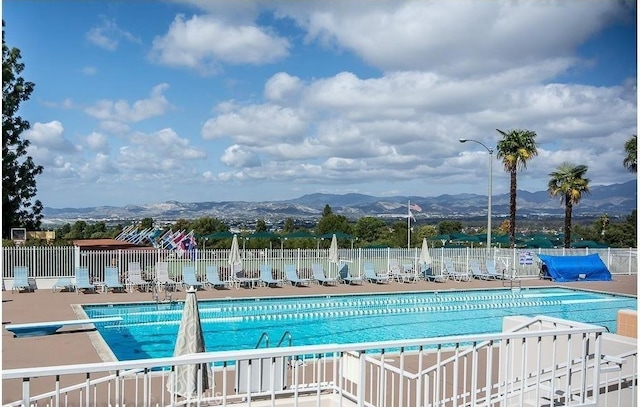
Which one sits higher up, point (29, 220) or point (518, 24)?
point (518, 24)

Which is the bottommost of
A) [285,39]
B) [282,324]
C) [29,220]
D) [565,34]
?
[282,324]

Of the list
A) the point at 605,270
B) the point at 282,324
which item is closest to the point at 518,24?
the point at 282,324

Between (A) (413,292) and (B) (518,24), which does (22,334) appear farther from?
(A) (413,292)

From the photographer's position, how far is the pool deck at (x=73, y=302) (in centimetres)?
986

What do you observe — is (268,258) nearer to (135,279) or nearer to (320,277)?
(320,277)

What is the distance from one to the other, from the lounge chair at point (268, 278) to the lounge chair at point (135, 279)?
3818mm

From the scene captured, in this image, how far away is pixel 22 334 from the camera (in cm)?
1170

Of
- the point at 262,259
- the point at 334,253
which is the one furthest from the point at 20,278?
the point at 334,253

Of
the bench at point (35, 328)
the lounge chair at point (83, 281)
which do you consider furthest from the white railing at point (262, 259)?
the bench at point (35, 328)

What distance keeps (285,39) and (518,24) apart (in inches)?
566

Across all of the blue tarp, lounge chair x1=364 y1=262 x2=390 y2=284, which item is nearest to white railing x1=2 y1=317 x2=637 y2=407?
lounge chair x1=364 y1=262 x2=390 y2=284

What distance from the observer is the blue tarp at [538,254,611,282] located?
80.4 ft

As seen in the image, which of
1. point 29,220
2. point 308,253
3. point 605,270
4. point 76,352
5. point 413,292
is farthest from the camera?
point 29,220

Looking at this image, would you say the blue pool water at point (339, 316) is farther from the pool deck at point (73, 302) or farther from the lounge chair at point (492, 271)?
the lounge chair at point (492, 271)
